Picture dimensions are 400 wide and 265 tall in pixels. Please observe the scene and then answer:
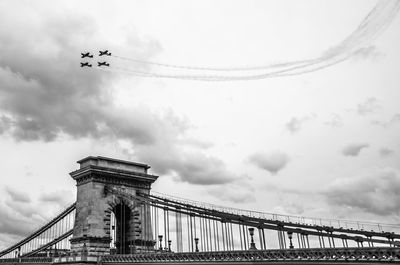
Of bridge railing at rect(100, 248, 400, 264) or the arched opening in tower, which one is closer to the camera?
bridge railing at rect(100, 248, 400, 264)

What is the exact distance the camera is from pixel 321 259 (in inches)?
1108

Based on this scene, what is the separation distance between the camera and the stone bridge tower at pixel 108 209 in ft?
157

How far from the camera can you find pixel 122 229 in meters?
52.1

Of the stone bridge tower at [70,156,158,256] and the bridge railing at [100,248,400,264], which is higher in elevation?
the stone bridge tower at [70,156,158,256]

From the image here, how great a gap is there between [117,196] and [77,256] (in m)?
7.79

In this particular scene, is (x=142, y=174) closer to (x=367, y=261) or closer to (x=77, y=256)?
(x=77, y=256)

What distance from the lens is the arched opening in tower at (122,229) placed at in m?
51.3

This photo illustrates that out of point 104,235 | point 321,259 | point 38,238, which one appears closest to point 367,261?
point 321,259

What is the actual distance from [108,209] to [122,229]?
3.87 metres

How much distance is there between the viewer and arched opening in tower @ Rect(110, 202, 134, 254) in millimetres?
51312

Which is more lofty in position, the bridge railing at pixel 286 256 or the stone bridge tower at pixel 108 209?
the stone bridge tower at pixel 108 209

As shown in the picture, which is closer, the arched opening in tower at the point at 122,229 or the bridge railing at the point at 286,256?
the bridge railing at the point at 286,256

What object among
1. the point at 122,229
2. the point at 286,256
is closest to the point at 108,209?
the point at 122,229

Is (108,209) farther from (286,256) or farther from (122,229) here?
(286,256)
